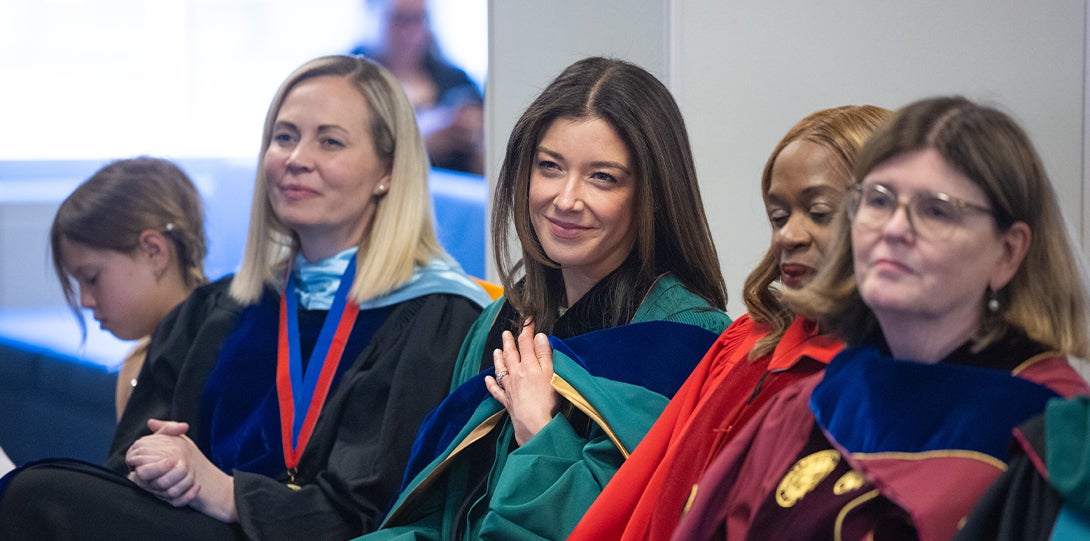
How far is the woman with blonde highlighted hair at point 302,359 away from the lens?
2.88 m

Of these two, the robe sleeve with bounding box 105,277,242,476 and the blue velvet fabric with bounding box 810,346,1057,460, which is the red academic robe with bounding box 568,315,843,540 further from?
the robe sleeve with bounding box 105,277,242,476

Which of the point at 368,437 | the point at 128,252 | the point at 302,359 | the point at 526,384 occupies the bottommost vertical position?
the point at 368,437

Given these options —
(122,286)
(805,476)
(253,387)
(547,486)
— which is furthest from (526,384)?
(122,286)

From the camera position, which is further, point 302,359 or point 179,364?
point 179,364

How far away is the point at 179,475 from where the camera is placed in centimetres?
286

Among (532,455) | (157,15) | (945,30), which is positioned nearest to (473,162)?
(157,15)

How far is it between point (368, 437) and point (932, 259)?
5.82 ft

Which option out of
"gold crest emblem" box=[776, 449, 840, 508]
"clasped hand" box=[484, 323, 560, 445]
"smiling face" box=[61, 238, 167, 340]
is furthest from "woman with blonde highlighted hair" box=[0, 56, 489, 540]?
"gold crest emblem" box=[776, 449, 840, 508]

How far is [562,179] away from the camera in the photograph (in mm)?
2621

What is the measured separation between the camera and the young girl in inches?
156

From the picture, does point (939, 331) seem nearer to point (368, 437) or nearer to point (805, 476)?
point (805, 476)

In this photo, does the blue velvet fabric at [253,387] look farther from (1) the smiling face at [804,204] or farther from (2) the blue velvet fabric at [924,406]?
(2) the blue velvet fabric at [924,406]

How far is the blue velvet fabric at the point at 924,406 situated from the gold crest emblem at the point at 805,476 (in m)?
0.04

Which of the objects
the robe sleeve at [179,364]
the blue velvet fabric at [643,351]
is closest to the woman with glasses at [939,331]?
the blue velvet fabric at [643,351]
